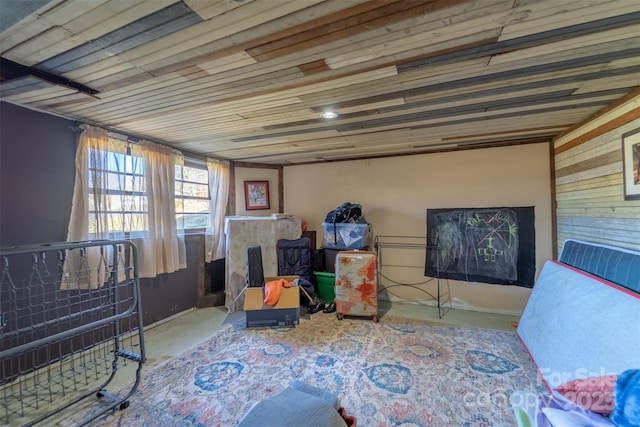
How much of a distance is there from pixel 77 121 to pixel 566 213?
516cm

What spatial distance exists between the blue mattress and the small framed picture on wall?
13.1 feet

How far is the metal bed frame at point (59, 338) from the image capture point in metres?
1.68

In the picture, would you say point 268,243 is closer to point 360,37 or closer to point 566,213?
point 360,37

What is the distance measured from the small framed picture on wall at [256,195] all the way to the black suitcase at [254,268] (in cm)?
124

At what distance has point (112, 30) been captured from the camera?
1.24m

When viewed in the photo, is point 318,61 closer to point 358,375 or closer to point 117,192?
point 358,375

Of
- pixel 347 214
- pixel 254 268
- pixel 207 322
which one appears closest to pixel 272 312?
pixel 254 268

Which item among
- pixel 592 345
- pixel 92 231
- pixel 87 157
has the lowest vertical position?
pixel 592 345

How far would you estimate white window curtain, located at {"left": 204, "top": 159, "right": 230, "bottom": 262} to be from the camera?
3832 mm

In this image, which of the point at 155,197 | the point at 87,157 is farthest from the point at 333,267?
the point at 87,157

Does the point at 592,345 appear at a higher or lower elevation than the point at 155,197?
lower

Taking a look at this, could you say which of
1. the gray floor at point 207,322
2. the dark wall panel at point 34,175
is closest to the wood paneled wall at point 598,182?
the gray floor at point 207,322

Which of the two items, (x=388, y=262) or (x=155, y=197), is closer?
(x=155, y=197)

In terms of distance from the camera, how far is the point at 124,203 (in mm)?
2807
